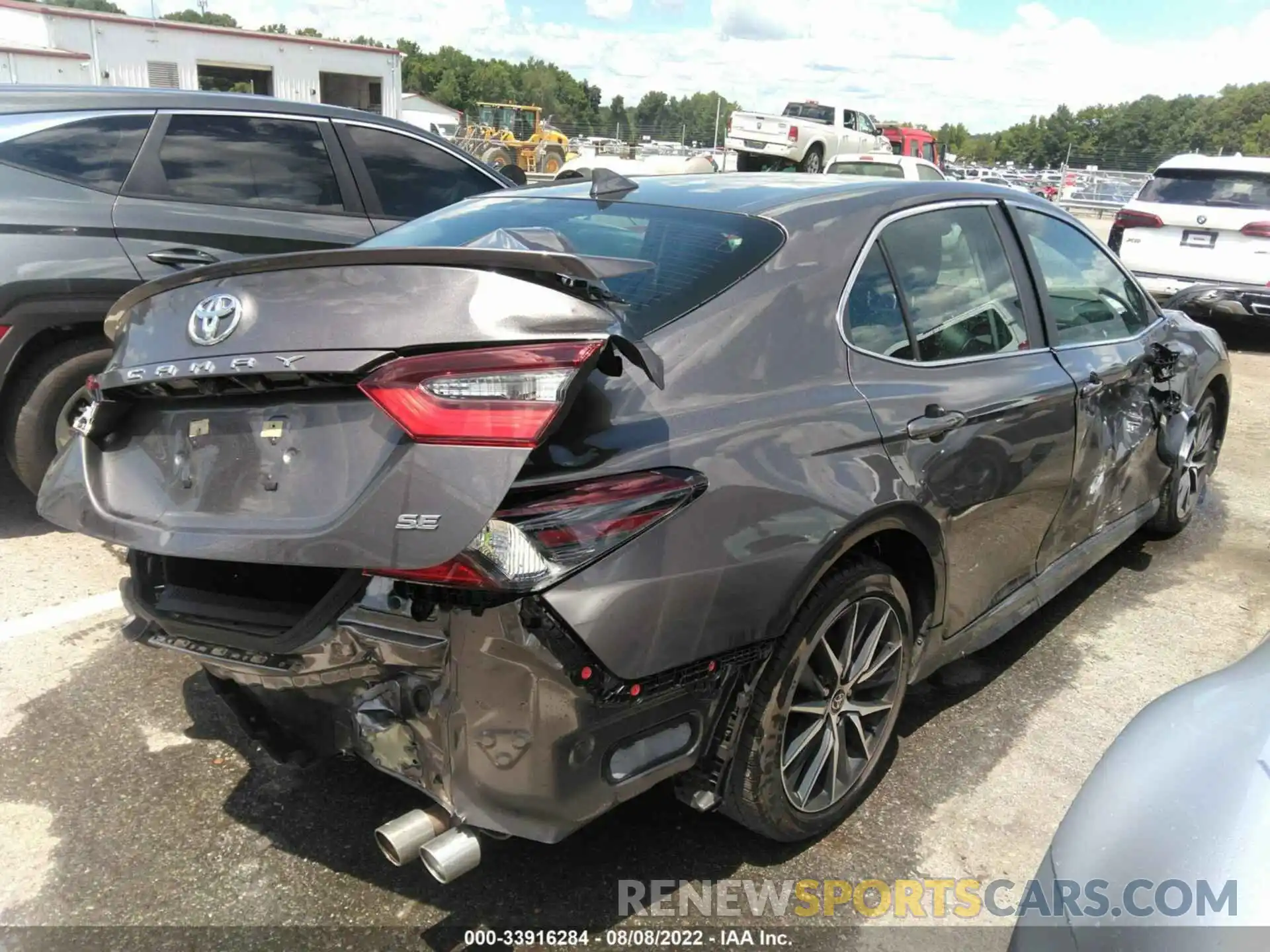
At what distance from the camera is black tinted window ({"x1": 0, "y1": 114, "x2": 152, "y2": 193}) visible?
442cm

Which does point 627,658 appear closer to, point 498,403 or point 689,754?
point 689,754

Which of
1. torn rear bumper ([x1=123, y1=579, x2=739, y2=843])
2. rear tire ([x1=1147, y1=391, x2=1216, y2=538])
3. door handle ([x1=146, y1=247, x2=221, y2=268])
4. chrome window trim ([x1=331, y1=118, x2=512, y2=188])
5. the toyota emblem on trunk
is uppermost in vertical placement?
chrome window trim ([x1=331, y1=118, x2=512, y2=188])

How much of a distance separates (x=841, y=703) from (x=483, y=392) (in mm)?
1403

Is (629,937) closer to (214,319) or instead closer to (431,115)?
(214,319)

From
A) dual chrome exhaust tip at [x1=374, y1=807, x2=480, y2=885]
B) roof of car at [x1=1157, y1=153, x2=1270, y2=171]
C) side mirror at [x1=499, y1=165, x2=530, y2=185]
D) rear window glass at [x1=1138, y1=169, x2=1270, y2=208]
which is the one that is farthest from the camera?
roof of car at [x1=1157, y1=153, x2=1270, y2=171]

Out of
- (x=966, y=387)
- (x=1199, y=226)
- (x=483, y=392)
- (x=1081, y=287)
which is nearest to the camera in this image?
(x=483, y=392)

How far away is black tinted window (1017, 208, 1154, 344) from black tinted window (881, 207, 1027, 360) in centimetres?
31

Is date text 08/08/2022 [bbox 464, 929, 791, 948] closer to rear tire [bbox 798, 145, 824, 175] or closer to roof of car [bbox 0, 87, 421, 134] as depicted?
roof of car [bbox 0, 87, 421, 134]

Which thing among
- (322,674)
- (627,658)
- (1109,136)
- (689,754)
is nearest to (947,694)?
(689,754)

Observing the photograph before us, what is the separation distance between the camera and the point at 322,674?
2057mm

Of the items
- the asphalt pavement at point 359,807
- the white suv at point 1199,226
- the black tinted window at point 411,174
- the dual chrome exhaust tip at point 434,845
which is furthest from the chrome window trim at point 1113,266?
the white suv at point 1199,226

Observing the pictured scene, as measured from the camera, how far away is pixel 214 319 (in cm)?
211

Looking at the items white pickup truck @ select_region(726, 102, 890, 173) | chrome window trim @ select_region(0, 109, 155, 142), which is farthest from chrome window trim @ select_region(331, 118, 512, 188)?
white pickup truck @ select_region(726, 102, 890, 173)

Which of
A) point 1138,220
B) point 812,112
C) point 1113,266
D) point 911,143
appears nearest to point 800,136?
point 812,112
